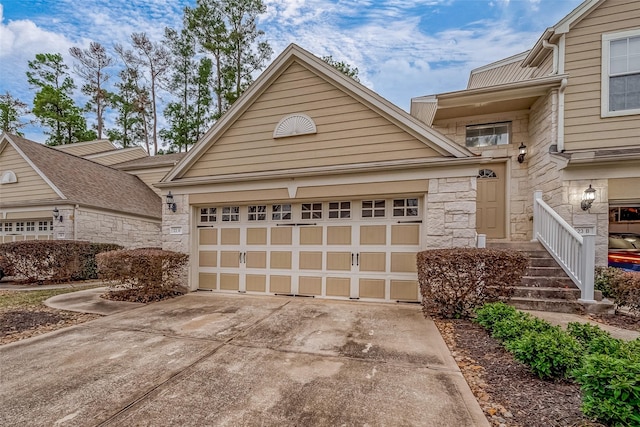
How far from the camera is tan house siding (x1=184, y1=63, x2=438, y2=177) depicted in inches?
231

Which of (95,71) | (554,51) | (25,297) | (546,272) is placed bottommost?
(25,297)

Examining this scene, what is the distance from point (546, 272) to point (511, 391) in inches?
153

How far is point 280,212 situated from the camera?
6.60 meters

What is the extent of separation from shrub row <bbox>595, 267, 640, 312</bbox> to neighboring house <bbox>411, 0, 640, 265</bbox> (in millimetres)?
768

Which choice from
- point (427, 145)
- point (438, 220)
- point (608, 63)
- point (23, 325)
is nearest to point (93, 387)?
point (23, 325)

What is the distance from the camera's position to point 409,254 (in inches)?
224

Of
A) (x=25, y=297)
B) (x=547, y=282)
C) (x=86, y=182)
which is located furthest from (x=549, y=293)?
(x=86, y=182)

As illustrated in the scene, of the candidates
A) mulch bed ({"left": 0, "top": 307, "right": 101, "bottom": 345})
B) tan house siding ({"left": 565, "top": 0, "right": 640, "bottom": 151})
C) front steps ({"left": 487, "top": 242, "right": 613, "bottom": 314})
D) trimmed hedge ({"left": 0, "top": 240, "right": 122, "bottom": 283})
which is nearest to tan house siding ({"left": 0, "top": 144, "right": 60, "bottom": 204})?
trimmed hedge ({"left": 0, "top": 240, "right": 122, "bottom": 283})

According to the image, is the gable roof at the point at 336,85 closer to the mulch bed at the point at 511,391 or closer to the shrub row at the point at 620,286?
the shrub row at the point at 620,286

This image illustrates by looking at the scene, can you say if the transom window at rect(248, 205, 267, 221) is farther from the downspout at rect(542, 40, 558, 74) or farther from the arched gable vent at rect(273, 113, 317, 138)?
the downspout at rect(542, 40, 558, 74)

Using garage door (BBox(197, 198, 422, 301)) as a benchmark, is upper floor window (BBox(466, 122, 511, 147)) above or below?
above

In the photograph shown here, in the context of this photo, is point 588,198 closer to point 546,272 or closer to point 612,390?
point 546,272

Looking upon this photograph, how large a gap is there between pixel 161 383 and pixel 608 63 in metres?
9.90

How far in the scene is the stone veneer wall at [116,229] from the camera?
1006 cm
